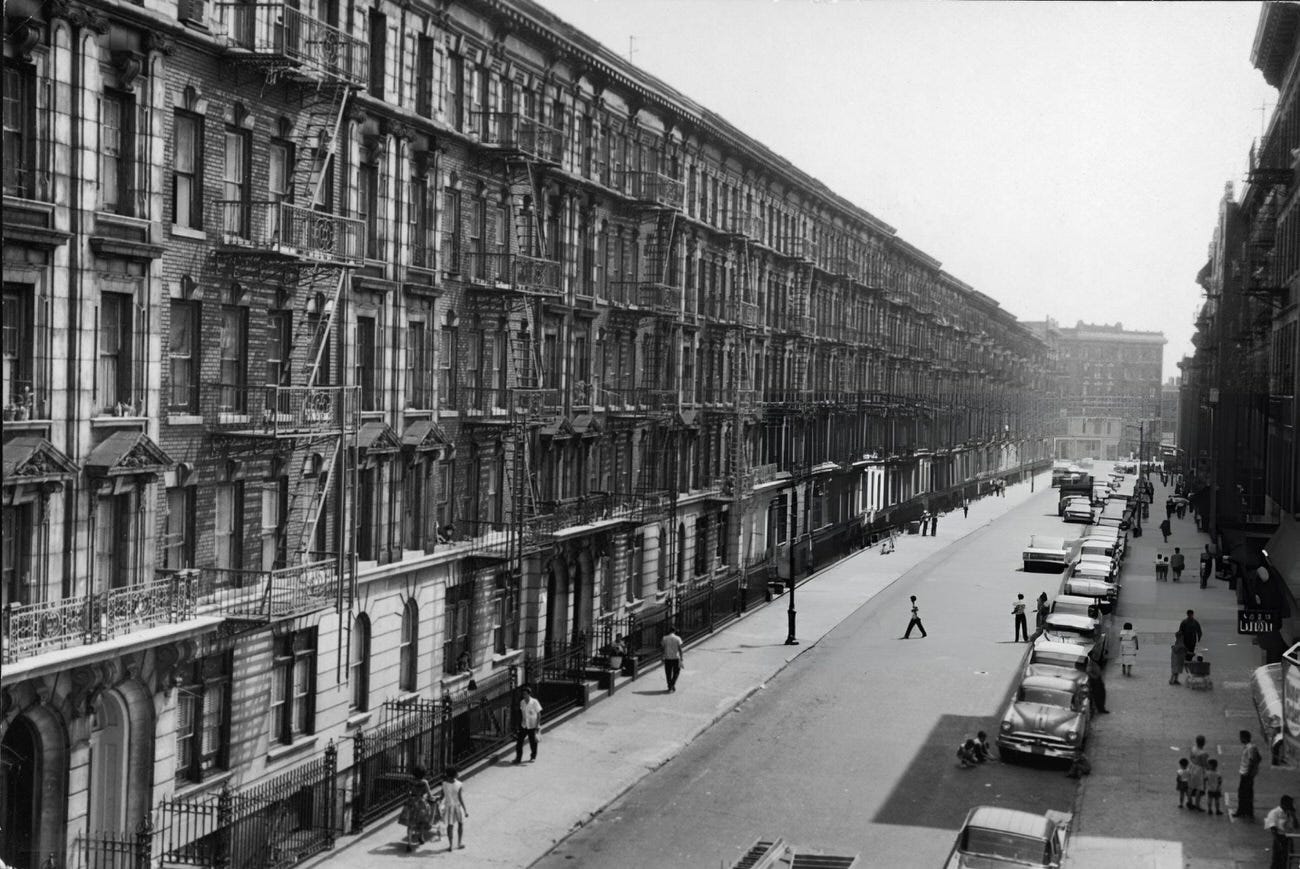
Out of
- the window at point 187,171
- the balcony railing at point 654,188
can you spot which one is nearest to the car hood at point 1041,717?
Answer: the window at point 187,171

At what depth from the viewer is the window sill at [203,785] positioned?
2225cm

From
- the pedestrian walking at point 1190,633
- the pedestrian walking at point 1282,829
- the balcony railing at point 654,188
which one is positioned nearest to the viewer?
the pedestrian walking at point 1282,829

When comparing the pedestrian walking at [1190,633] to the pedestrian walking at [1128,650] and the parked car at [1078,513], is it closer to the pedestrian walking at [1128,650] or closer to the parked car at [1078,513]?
the pedestrian walking at [1128,650]

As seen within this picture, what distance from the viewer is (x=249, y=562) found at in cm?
2464

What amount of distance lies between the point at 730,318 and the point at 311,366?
30118 mm

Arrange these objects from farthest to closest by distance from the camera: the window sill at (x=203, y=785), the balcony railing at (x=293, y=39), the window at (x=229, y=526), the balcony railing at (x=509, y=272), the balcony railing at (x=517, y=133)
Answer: the balcony railing at (x=509, y=272) → the balcony railing at (x=517, y=133) → the window at (x=229, y=526) → the balcony railing at (x=293, y=39) → the window sill at (x=203, y=785)

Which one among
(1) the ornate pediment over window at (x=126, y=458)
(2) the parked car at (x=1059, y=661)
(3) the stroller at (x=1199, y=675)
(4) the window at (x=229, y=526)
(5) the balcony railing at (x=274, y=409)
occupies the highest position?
(5) the balcony railing at (x=274, y=409)

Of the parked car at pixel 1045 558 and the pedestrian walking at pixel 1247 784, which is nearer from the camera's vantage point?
the pedestrian walking at pixel 1247 784

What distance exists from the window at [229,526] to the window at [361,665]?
169 inches

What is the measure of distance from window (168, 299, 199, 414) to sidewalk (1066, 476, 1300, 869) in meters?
16.2

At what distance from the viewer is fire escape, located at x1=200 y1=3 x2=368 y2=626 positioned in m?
23.2

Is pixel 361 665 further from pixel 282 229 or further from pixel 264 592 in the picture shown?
pixel 282 229

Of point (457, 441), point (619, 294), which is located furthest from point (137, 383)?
point (619, 294)

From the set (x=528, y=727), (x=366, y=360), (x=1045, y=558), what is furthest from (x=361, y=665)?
(x=1045, y=558)
